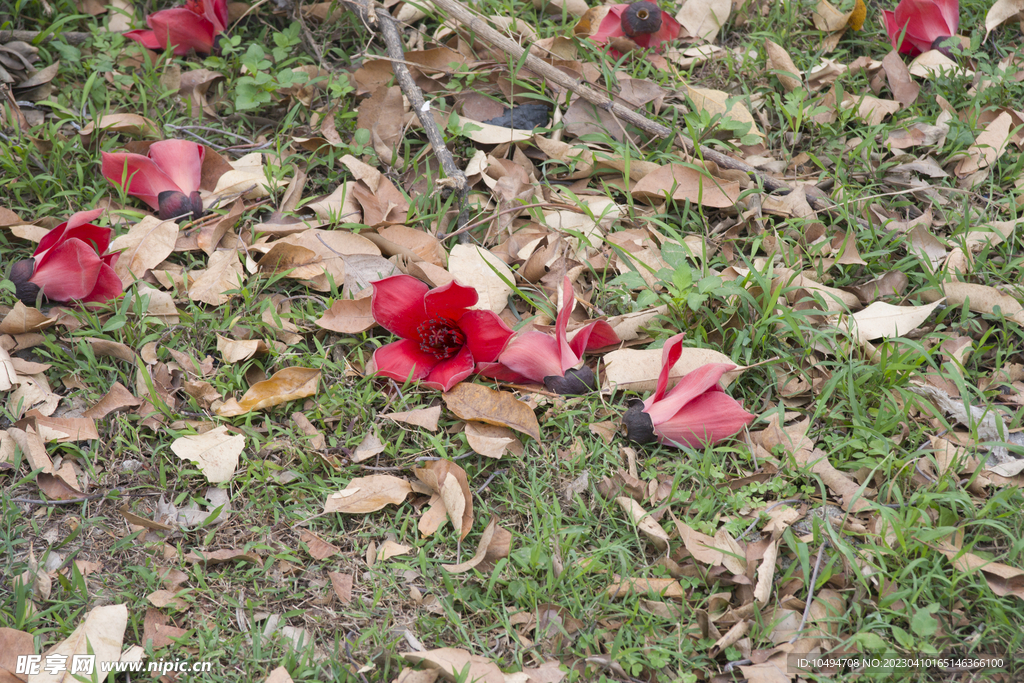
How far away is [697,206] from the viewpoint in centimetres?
256

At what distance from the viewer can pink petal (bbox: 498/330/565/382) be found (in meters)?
2.09

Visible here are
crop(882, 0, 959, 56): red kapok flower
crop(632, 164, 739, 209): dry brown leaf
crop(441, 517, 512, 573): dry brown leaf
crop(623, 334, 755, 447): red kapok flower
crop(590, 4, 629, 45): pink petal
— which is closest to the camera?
crop(441, 517, 512, 573): dry brown leaf

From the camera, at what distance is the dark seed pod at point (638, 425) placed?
6.52 ft

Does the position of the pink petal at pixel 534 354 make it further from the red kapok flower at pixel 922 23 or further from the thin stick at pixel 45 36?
the thin stick at pixel 45 36

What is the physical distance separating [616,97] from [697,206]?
59 cm

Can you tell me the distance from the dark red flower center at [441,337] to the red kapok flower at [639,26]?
1.55 m

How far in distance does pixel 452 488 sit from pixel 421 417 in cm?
26

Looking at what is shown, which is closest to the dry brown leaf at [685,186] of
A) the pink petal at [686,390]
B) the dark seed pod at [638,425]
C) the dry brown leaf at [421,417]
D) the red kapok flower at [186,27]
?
the pink petal at [686,390]

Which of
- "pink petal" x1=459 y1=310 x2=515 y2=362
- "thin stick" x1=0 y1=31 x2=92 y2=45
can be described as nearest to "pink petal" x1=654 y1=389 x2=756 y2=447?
"pink petal" x1=459 y1=310 x2=515 y2=362

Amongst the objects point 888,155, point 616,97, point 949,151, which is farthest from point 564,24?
point 949,151

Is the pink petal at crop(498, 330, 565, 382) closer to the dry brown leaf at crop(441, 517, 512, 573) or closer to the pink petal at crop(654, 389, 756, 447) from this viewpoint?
the pink petal at crop(654, 389, 756, 447)

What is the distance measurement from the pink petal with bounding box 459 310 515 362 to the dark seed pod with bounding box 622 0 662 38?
156 cm

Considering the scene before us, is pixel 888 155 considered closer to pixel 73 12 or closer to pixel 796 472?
pixel 796 472

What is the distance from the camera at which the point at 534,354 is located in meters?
2.09
